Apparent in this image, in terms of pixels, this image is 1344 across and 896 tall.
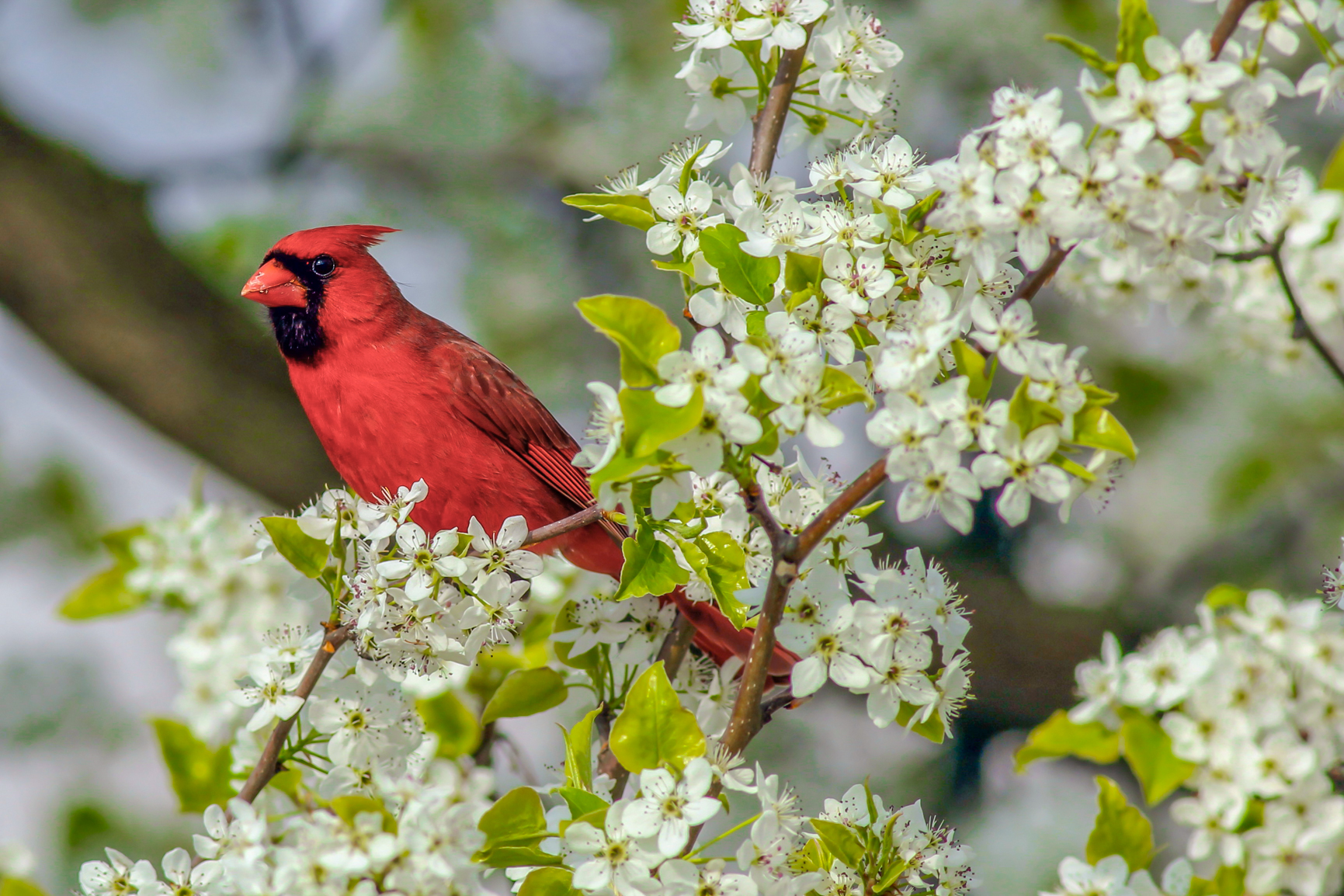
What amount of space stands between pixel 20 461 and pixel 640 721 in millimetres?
5081

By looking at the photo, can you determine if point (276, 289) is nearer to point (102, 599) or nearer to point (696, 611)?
point (102, 599)

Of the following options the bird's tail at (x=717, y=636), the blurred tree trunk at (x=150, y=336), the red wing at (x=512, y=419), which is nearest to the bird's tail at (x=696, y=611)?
the bird's tail at (x=717, y=636)

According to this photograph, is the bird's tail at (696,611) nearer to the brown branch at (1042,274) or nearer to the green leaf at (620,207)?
the green leaf at (620,207)

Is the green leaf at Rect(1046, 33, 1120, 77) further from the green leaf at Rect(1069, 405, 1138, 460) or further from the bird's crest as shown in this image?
the bird's crest

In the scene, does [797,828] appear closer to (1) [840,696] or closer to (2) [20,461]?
(1) [840,696]

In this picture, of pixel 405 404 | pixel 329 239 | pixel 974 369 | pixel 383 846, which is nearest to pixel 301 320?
pixel 329 239

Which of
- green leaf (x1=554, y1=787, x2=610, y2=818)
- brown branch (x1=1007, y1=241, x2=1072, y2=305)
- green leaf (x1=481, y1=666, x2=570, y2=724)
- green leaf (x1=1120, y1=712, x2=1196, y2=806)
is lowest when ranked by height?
green leaf (x1=1120, y1=712, x2=1196, y2=806)

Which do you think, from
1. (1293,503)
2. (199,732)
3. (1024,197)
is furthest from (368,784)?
(1293,503)

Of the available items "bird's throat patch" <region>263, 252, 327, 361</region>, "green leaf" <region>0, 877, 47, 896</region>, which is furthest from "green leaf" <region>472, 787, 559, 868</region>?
"bird's throat patch" <region>263, 252, 327, 361</region>

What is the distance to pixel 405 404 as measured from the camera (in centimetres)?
242

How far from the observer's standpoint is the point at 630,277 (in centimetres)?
482

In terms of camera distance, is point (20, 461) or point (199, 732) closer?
point (199, 732)

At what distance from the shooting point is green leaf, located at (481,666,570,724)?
5.56ft

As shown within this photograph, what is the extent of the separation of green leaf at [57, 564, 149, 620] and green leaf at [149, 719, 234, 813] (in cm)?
69
